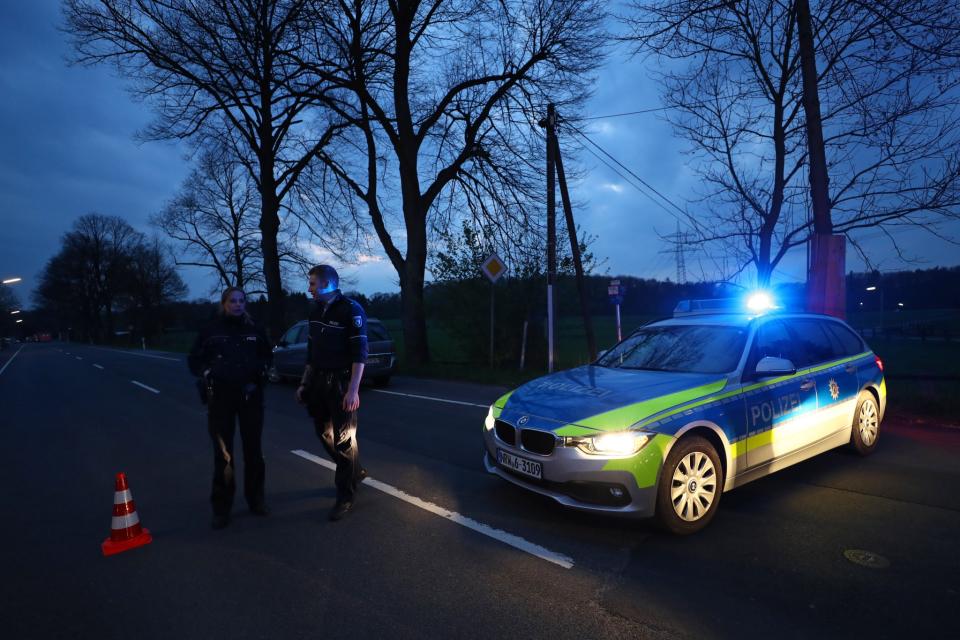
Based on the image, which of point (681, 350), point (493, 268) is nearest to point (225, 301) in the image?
point (681, 350)

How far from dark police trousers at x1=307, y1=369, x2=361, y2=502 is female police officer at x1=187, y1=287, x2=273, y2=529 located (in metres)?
0.45

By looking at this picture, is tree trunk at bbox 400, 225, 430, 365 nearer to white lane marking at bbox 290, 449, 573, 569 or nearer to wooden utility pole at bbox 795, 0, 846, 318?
wooden utility pole at bbox 795, 0, 846, 318

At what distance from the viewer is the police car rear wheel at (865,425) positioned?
540 centimetres

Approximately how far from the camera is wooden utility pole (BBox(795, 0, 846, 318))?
342 inches

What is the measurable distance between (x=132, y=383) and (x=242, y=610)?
1478cm

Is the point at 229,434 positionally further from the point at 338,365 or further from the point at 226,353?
the point at 338,365

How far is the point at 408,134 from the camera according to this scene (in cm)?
1684

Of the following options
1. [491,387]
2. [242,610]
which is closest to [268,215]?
[491,387]

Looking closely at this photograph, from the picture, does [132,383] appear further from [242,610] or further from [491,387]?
[242,610]

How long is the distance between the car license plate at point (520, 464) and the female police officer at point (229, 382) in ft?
6.35

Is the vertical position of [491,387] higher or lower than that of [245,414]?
lower

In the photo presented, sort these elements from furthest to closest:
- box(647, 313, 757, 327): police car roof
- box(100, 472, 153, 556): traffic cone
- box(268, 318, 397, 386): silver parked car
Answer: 1. box(268, 318, 397, 386): silver parked car
2. box(647, 313, 757, 327): police car roof
3. box(100, 472, 153, 556): traffic cone

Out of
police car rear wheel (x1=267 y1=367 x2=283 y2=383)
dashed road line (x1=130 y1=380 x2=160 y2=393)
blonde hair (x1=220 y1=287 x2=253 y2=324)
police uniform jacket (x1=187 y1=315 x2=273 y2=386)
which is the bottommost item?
dashed road line (x1=130 y1=380 x2=160 y2=393)

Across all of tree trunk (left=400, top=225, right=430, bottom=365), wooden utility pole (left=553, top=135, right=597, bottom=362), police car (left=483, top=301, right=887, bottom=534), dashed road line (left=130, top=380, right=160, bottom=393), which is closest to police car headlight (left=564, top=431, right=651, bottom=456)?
police car (left=483, top=301, right=887, bottom=534)
